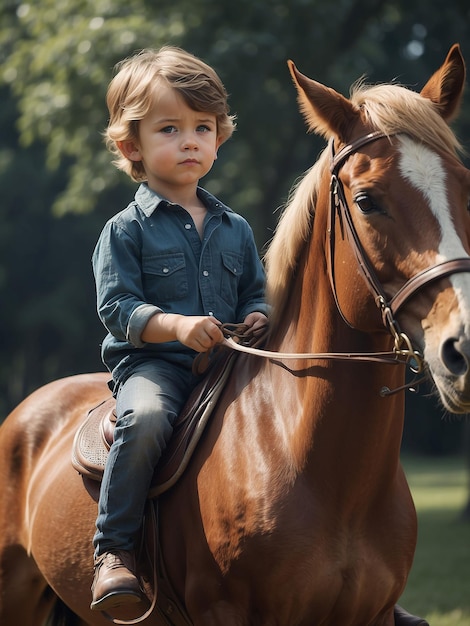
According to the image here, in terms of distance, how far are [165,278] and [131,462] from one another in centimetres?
74

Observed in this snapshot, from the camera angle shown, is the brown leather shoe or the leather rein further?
the brown leather shoe

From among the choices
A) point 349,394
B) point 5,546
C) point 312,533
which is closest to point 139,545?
point 312,533

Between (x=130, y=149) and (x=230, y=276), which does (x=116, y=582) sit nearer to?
(x=230, y=276)

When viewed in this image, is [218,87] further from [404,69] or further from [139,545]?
[404,69]

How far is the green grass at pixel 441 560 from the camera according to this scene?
8711 millimetres

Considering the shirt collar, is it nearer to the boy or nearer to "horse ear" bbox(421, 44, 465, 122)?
the boy

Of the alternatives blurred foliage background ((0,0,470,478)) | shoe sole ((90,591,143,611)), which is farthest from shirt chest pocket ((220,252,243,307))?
blurred foliage background ((0,0,470,478))

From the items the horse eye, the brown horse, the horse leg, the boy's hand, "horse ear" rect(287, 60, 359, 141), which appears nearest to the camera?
the brown horse

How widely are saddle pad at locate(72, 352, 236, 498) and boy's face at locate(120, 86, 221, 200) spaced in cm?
78

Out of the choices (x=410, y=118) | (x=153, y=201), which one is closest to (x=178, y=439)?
(x=153, y=201)

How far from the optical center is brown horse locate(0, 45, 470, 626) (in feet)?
10.0

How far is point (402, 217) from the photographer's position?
3080 millimetres

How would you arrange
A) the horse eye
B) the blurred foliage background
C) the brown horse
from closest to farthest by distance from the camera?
the brown horse < the horse eye < the blurred foliage background

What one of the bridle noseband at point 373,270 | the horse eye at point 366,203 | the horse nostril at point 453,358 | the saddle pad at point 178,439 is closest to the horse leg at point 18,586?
the saddle pad at point 178,439
